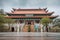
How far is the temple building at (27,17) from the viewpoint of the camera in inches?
1475

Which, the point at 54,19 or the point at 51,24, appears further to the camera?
the point at 54,19

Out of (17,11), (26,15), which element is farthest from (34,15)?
(17,11)

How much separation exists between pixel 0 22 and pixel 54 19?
45.9 ft

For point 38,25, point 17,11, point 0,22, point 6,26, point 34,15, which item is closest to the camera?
point 0,22

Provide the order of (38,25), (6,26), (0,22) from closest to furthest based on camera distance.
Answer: (0,22), (6,26), (38,25)

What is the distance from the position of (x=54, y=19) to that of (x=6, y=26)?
39.2 ft

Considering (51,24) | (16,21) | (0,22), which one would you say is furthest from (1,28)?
(51,24)

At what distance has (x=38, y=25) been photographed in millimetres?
39219

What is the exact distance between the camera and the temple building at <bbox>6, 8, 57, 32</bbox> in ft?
123

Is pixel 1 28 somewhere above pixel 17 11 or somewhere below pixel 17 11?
below

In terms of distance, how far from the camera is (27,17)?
4131cm

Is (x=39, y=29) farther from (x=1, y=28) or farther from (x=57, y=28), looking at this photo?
(x=1, y=28)

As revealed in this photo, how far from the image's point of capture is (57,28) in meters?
34.0

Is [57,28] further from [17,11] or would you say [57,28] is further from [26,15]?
[17,11]
